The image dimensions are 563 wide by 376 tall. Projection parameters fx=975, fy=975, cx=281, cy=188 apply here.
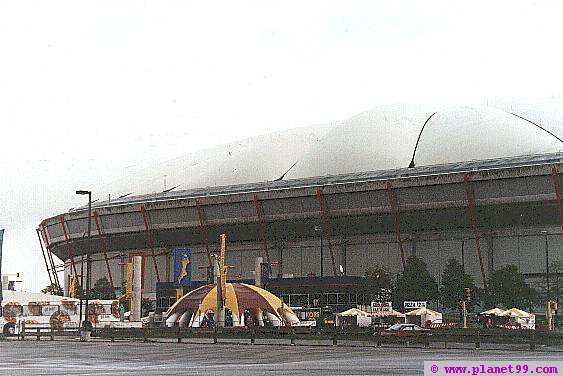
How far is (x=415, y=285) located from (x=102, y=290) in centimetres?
4838

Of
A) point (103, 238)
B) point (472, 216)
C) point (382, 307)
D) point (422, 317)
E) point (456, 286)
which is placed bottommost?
point (422, 317)

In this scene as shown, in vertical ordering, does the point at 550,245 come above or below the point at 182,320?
above

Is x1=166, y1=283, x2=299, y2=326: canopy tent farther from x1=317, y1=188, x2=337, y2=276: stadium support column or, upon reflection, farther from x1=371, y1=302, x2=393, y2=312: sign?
x1=317, y1=188, x2=337, y2=276: stadium support column

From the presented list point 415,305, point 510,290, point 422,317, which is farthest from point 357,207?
point 422,317

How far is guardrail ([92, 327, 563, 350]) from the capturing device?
50156 millimetres

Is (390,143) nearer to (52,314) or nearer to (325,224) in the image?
(325,224)

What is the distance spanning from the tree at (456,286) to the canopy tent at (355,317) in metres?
20.3

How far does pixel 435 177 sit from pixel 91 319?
136ft

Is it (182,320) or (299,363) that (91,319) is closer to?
(182,320)

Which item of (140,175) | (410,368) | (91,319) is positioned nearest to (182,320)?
(91,319)

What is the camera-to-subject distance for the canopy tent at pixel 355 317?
82.1m

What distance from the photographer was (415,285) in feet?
344

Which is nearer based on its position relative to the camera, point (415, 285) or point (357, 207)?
point (415, 285)

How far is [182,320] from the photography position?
Result: 79.5 metres
